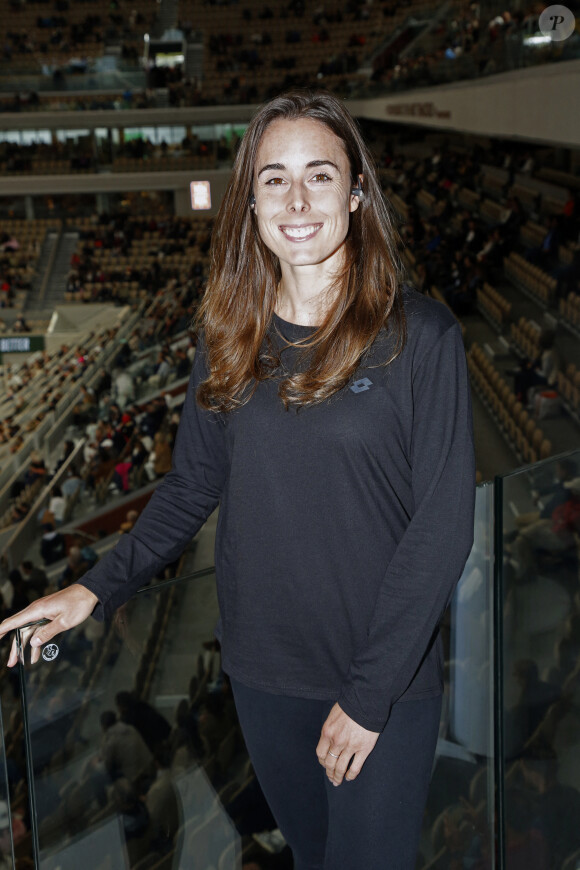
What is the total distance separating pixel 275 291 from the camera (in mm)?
1445

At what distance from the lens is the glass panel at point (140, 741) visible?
152 centimetres

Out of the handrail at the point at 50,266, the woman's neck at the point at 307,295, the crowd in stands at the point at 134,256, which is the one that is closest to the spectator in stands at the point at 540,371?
the woman's neck at the point at 307,295

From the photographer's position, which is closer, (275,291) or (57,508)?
(275,291)

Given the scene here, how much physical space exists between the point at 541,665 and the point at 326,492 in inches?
30.6

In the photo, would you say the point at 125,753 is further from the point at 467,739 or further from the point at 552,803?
the point at 552,803

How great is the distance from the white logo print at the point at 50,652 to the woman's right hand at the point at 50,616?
1 cm

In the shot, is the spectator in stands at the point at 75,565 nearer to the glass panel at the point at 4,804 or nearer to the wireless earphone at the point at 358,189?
the glass panel at the point at 4,804

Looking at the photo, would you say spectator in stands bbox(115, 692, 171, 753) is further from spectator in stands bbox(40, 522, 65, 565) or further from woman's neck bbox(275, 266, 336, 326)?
spectator in stands bbox(40, 522, 65, 565)

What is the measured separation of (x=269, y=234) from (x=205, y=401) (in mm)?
251

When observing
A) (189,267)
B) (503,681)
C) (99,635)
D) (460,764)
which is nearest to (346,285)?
(99,635)

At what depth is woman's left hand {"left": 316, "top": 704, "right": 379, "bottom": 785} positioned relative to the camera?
1219mm

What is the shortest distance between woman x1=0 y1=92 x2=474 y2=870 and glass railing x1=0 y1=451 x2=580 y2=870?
226 millimetres

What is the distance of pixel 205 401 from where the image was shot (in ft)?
4.57

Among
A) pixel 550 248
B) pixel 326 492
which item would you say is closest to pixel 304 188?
pixel 326 492
